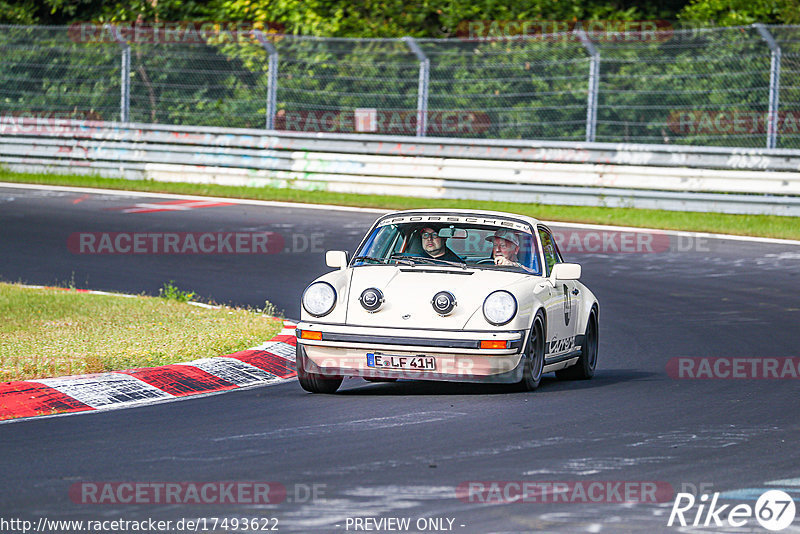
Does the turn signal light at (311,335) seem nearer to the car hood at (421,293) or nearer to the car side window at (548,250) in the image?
the car hood at (421,293)

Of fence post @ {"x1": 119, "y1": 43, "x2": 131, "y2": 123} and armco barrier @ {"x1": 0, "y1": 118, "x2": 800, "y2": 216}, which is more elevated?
fence post @ {"x1": 119, "y1": 43, "x2": 131, "y2": 123}

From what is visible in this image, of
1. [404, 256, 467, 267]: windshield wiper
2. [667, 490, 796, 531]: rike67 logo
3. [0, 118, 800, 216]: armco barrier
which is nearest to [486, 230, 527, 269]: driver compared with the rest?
[404, 256, 467, 267]: windshield wiper

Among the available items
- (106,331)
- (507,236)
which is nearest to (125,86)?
(106,331)

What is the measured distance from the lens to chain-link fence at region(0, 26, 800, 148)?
20.6 metres

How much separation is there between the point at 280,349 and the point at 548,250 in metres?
2.17

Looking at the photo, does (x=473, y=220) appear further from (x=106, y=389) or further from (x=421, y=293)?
(x=106, y=389)

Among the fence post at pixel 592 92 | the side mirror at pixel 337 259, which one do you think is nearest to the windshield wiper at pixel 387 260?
the side mirror at pixel 337 259

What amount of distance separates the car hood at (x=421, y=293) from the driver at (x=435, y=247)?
25.5 inches

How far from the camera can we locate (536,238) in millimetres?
9406

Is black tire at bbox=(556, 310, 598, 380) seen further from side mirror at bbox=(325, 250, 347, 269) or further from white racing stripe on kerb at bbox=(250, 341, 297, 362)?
white racing stripe on kerb at bbox=(250, 341, 297, 362)

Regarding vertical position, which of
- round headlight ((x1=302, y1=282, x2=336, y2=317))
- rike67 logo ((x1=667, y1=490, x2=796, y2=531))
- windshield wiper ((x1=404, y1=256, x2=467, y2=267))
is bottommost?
rike67 logo ((x1=667, y1=490, x2=796, y2=531))

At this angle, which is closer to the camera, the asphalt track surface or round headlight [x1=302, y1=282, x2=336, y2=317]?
the asphalt track surface

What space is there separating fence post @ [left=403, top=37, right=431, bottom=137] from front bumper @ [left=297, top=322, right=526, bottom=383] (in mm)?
13892

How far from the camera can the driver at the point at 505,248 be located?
30.1ft
